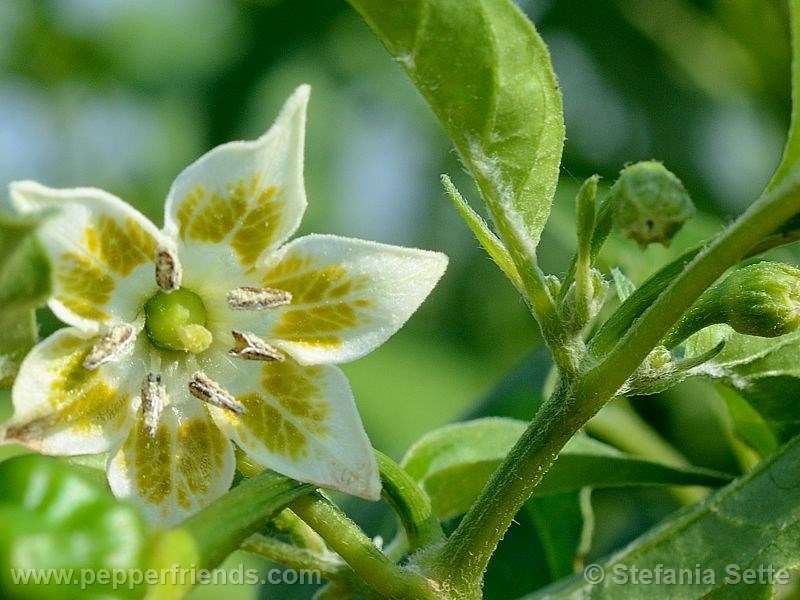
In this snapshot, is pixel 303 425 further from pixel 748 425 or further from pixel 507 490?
pixel 748 425

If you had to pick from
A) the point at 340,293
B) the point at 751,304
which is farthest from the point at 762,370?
the point at 340,293

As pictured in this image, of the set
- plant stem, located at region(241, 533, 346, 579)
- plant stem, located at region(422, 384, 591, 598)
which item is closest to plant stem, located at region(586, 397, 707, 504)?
plant stem, located at region(241, 533, 346, 579)

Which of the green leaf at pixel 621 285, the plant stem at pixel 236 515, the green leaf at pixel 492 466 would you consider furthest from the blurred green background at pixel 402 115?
the plant stem at pixel 236 515

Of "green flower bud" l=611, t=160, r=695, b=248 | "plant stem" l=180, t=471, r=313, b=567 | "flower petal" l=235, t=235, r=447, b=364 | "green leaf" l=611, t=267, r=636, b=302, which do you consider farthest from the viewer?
"green leaf" l=611, t=267, r=636, b=302

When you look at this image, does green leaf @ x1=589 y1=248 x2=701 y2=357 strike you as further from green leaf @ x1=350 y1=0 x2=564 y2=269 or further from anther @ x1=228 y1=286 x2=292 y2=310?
anther @ x1=228 y1=286 x2=292 y2=310

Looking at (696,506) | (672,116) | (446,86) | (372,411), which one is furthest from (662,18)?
(446,86)

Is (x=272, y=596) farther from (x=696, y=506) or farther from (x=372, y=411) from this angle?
(x=372, y=411)
